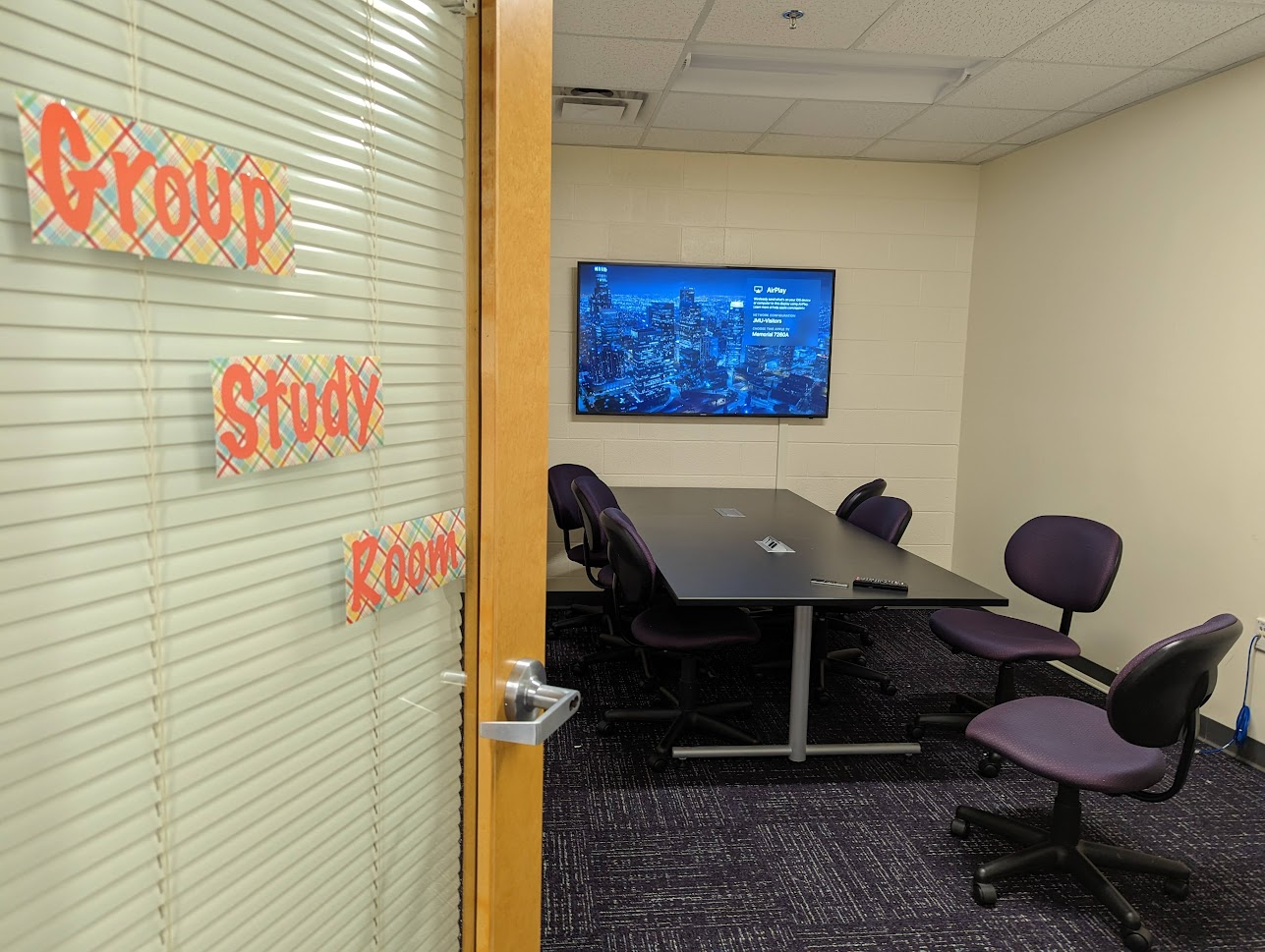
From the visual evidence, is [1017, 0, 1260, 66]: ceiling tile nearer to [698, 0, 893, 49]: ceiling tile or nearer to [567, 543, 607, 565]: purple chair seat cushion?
[698, 0, 893, 49]: ceiling tile

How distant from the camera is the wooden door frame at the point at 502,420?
1.00 meters

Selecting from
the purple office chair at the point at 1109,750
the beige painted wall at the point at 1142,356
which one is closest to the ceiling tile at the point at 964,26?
the beige painted wall at the point at 1142,356

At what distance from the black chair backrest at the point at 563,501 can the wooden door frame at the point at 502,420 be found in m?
3.70

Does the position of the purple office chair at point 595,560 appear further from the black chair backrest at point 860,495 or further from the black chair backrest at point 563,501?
the black chair backrest at point 860,495

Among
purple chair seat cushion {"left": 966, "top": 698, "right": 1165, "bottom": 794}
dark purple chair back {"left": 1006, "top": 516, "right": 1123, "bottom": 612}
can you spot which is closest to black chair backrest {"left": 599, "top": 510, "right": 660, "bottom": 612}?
purple chair seat cushion {"left": 966, "top": 698, "right": 1165, "bottom": 794}

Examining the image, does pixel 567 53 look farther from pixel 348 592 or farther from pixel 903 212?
pixel 348 592

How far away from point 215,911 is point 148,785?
159mm

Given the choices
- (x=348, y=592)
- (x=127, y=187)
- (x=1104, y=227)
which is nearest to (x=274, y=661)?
(x=348, y=592)

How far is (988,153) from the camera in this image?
5.27 metres

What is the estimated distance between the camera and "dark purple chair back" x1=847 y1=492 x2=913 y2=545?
4.18m

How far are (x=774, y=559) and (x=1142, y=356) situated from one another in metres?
2.15

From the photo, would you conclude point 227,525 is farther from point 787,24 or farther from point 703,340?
point 703,340

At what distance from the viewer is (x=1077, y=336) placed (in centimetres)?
457

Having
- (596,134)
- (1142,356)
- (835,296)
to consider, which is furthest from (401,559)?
(835,296)
